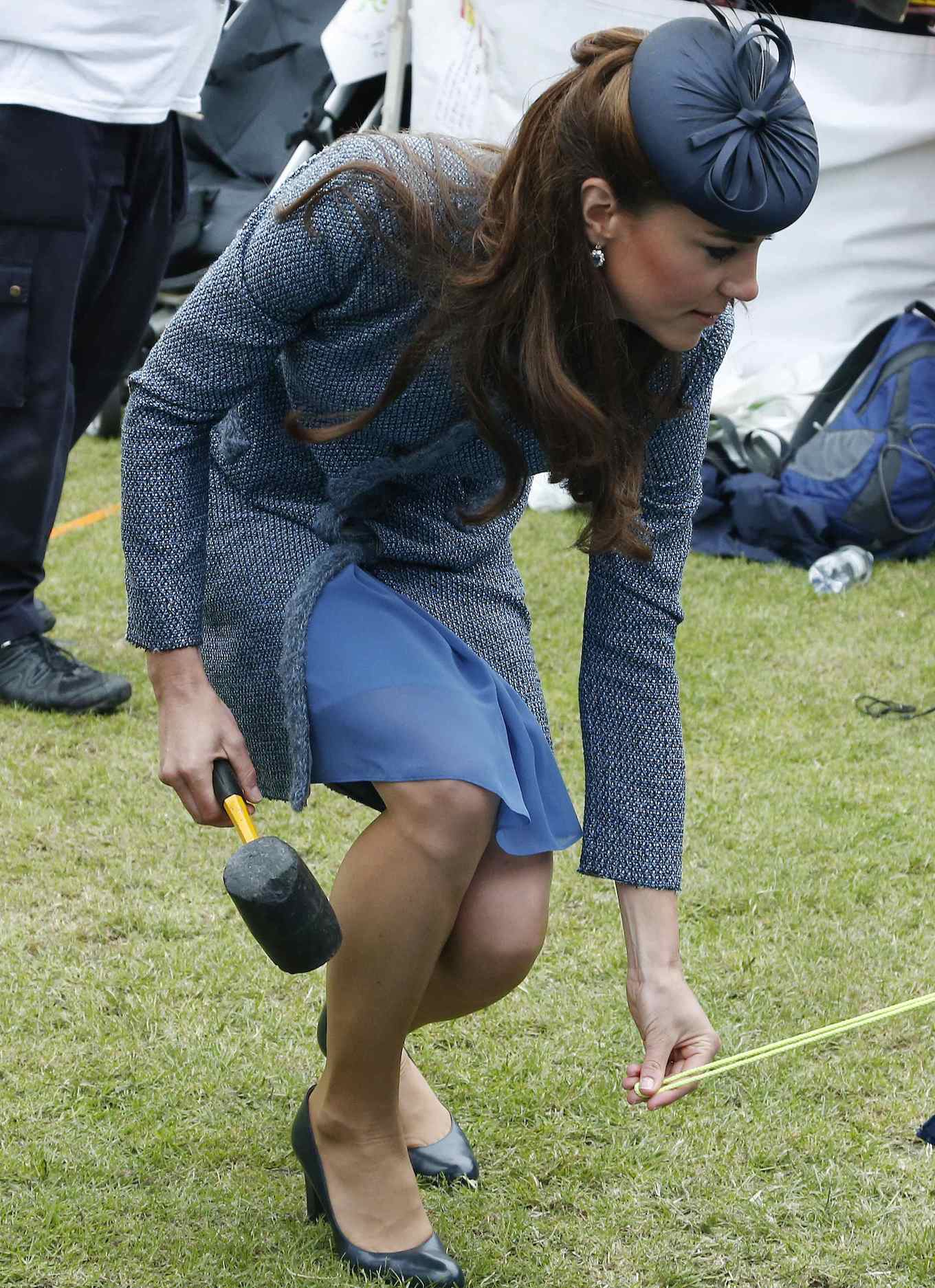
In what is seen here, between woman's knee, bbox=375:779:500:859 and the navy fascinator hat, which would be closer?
the navy fascinator hat

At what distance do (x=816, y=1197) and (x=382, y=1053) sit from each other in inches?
25.2

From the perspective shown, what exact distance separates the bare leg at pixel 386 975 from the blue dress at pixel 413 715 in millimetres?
29

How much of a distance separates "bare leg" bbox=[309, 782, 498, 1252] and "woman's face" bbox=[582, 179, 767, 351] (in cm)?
52

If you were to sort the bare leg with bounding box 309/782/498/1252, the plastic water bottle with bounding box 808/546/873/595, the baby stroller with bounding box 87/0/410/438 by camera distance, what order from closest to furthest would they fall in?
the bare leg with bounding box 309/782/498/1252, the plastic water bottle with bounding box 808/546/873/595, the baby stroller with bounding box 87/0/410/438

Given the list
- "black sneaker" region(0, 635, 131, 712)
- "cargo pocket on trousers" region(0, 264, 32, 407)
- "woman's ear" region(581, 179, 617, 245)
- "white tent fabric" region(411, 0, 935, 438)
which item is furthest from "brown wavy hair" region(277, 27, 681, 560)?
"white tent fabric" region(411, 0, 935, 438)

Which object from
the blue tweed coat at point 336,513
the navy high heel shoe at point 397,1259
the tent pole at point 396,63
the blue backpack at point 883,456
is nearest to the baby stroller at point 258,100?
the tent pole at point 396,63

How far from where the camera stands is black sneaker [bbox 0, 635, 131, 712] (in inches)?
134

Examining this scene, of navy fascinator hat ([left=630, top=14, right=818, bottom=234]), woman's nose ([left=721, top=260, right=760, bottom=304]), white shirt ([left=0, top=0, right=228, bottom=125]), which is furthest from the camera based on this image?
white shirt ([left=0, top=0, right=228, bottom=125])

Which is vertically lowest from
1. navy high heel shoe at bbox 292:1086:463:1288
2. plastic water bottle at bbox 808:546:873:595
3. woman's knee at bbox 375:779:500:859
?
plastic water bottle at bbox 808:546:873:595

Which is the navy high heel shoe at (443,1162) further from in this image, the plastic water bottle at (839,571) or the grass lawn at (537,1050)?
the plastic water bottle at (839,571)

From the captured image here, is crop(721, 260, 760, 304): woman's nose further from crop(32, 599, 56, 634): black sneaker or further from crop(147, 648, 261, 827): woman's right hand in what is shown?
crop(32, 599, 56, 634): black sneaker

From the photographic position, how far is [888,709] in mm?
3621

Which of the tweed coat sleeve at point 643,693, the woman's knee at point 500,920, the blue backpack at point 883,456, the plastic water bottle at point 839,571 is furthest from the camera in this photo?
the blue backpack at point 883,456

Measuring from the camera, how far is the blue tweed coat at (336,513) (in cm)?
170
